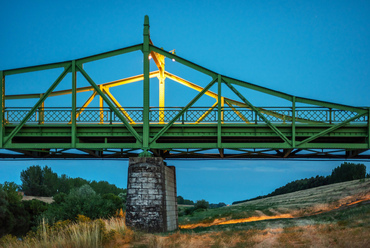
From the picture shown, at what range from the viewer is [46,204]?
57562mm

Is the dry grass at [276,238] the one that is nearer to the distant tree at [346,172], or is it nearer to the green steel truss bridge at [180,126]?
the green steel truss bridge at [180,126]

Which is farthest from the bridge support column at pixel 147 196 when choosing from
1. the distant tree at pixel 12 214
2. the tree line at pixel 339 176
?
the tree line at pixel 339 176

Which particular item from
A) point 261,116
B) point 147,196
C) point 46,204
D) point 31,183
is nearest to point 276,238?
point 147,196

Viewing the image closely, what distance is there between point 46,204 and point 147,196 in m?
36.6

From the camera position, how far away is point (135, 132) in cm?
2802

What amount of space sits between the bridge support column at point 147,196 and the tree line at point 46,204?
119 inches

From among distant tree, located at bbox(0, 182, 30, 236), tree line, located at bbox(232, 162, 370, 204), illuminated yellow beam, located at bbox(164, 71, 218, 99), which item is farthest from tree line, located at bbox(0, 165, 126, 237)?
tree line, located at bbox(232, 162, 370, 204)

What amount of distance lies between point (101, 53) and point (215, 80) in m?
8.72

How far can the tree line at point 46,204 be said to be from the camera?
2970cm

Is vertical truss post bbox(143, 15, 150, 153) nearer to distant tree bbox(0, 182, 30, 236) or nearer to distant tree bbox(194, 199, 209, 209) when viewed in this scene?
distant tree bbox(0, 182, 30, 236)

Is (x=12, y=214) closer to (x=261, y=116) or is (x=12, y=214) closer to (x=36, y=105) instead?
(x=36, y=105)

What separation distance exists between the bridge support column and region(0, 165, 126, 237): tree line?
119 inches

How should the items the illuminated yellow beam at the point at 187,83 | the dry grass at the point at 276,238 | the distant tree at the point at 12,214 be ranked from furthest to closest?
1. the distant tree at the point at 12,214
2. the illuminated yellow beam at the point at 187,83
3. the dry grass at the point at 276,238

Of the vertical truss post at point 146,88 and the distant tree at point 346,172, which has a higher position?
the vertical truss post at point 146,88
